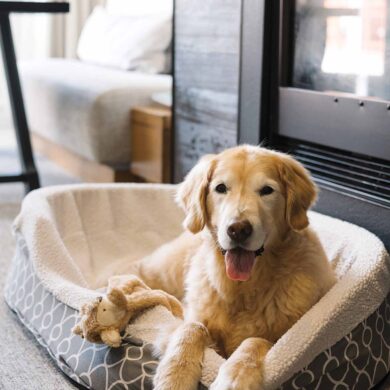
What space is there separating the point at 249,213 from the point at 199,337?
30cm

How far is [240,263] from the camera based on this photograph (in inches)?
66.6

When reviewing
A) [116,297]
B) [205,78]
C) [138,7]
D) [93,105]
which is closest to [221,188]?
[116,297]

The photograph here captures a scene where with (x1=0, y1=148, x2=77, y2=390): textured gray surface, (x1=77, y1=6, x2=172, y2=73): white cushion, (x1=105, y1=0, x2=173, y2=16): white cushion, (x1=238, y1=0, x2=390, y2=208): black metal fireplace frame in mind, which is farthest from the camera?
(x1=105, y1=0, x2=173, y2=16): white cushion

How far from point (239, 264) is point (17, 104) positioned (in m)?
2.03

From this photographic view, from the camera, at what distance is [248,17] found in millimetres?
2574

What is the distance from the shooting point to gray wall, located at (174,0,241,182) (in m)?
2.75

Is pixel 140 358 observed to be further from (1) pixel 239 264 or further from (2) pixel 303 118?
(2) pixel 303 118

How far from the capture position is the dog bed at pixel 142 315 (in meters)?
1.61

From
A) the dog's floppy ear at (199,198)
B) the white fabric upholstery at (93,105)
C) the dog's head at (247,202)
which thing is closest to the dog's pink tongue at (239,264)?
the dog's head at (247,202)

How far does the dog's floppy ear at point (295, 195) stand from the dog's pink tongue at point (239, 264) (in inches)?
4.9

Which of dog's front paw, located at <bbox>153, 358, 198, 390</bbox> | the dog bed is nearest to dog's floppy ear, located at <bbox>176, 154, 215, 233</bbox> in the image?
the dog bed

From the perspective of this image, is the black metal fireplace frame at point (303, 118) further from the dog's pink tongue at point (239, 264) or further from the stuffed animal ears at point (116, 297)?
the stuffed animal ears at point (116, 297)

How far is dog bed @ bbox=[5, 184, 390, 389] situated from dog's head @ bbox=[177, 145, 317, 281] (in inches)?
7.5

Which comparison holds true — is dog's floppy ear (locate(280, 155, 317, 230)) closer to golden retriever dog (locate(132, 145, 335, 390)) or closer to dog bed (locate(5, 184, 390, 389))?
golden retriever dog (locate(132, 145, 335, 390))
